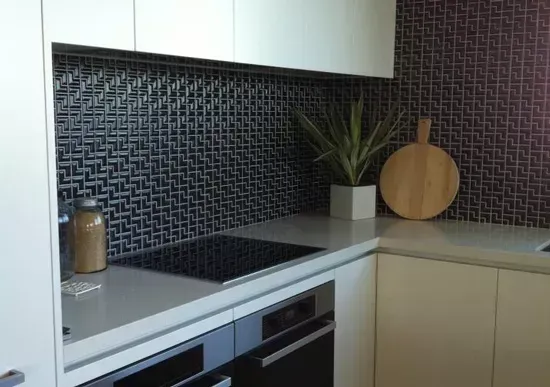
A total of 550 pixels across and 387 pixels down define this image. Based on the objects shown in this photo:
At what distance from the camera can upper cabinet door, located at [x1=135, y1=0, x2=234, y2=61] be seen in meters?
1.50

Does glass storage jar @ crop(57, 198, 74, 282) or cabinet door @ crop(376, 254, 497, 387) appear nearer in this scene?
glass storage jar @ crop(57, 198, 74, 282)

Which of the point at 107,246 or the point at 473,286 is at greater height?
the point at 107,246

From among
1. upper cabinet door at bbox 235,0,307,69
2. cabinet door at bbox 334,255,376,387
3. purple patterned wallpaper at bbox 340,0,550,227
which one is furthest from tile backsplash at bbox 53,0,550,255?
cabinet door at bbox 334,255,376,387

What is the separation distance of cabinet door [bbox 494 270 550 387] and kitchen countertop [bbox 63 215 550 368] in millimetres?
50

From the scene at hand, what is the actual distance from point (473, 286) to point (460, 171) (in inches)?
26.2

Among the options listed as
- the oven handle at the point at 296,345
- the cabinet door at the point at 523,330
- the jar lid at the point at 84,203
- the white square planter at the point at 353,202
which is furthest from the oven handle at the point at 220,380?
the white square planter at the point at 353,202

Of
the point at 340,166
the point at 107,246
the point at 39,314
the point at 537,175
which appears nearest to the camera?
the point at 39,314

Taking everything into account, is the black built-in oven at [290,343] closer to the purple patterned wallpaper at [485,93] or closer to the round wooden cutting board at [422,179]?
the round wooden cutting board at [422,179]

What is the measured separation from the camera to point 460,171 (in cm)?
259

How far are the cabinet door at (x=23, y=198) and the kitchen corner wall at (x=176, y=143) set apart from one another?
0.66 metres

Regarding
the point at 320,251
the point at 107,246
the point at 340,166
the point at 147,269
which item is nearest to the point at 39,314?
the point at 147,269

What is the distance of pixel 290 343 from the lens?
1763 millimetres

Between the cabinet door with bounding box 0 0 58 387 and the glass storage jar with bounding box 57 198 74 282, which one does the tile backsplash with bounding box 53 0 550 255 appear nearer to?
the glass storage jar with bounding box 57 198 74 282

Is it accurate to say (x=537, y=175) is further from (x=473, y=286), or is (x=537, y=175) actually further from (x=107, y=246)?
(x=107, y=246)
